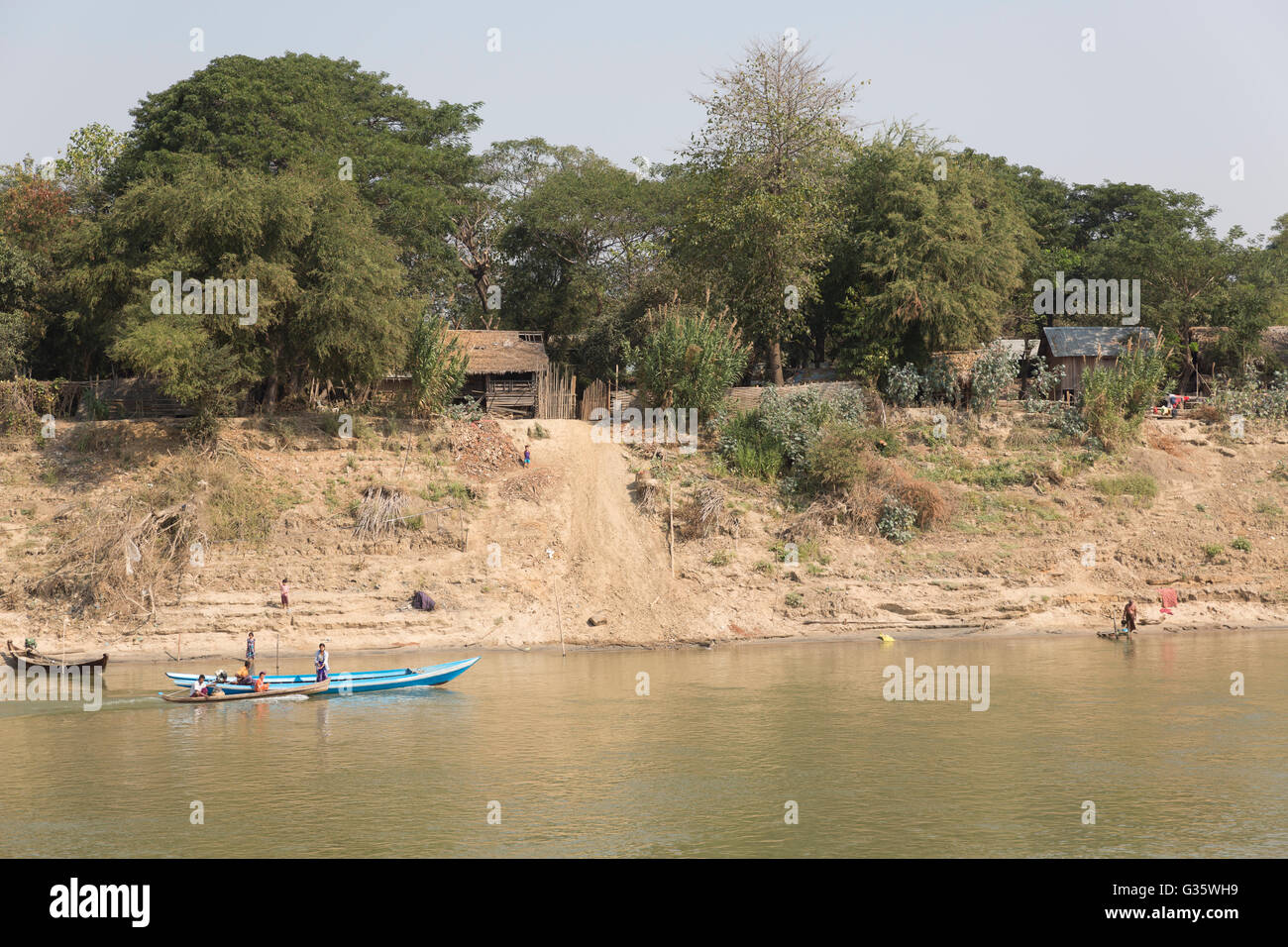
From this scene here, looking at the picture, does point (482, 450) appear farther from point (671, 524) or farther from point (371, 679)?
point (371, 679)

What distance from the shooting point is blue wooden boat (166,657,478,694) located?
2694 cm

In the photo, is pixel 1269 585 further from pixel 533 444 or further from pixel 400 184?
pixel 400 184

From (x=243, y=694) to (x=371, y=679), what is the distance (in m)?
2.85

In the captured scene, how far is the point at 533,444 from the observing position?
1651 inches

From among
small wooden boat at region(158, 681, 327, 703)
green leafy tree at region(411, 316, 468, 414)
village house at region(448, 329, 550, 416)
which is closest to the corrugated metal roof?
village house at region(448, 329, 550, 416)

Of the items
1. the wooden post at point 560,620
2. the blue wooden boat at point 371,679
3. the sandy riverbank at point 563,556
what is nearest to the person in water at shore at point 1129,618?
the sandy riverbank at point 563,556

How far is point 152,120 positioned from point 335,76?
11705mm

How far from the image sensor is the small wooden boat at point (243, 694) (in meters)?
26.2

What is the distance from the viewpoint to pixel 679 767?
20.5 meters

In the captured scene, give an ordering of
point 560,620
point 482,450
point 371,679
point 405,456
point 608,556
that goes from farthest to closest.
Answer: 1. point 482,450
2. point 405,456
3. point 608,556
4. point 560,620
5. point 371,679

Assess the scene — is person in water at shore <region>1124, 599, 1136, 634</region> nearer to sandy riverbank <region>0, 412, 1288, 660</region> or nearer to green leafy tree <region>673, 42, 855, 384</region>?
sandy riverbank <region>0, 412, 1288, 660</region>

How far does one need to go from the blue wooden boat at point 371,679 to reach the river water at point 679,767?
0.37 m

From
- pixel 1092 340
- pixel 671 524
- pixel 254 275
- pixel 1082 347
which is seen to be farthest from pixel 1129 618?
pixel 254 275

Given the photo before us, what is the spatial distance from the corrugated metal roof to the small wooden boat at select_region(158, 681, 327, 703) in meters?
33.0
